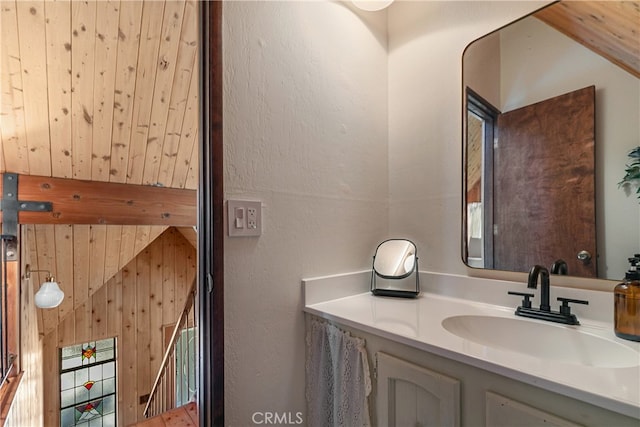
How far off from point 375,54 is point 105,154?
2054 mm

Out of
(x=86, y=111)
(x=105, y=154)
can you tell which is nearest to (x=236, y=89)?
(x=86, y=111)

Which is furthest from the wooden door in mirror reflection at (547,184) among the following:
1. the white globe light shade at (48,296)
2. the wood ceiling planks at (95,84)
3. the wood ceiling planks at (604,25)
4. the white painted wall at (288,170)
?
the white globe light shade at (48,296)

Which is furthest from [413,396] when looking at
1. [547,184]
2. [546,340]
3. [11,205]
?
[11,205]

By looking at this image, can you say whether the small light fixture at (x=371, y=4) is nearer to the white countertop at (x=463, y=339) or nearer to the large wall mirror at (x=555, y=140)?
the large wall mirror at (x=555, y=140)

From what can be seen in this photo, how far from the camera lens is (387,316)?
103cm

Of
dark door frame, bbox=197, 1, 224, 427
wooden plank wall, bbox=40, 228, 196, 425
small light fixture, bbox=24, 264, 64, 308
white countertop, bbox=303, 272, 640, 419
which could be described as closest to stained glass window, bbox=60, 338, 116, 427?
wooden plank wall, bbox=40, 228, 196, 425

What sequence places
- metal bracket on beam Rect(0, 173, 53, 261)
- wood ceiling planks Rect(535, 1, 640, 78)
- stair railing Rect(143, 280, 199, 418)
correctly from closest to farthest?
wood ceiling planks Rect(535, 1, 640, 78) < metal bracket on beam Rect(0, 173, 53, 261) < stair railing Rect(143, 280, 199, 418)

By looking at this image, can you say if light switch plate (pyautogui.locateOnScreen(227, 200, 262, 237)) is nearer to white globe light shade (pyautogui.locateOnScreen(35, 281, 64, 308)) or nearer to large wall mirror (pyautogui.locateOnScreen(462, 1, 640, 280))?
large wall mirror (pyautogui.locateOnScreen(462, 1, 640, 280))

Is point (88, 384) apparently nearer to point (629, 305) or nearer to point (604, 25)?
point (629, 305)

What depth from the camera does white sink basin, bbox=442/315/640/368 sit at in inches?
32.3

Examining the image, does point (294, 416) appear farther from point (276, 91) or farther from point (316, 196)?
point (276, 91)

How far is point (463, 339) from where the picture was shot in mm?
825

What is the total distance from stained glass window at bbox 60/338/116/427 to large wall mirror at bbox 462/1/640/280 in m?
4.16

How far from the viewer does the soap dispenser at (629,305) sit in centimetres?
81
